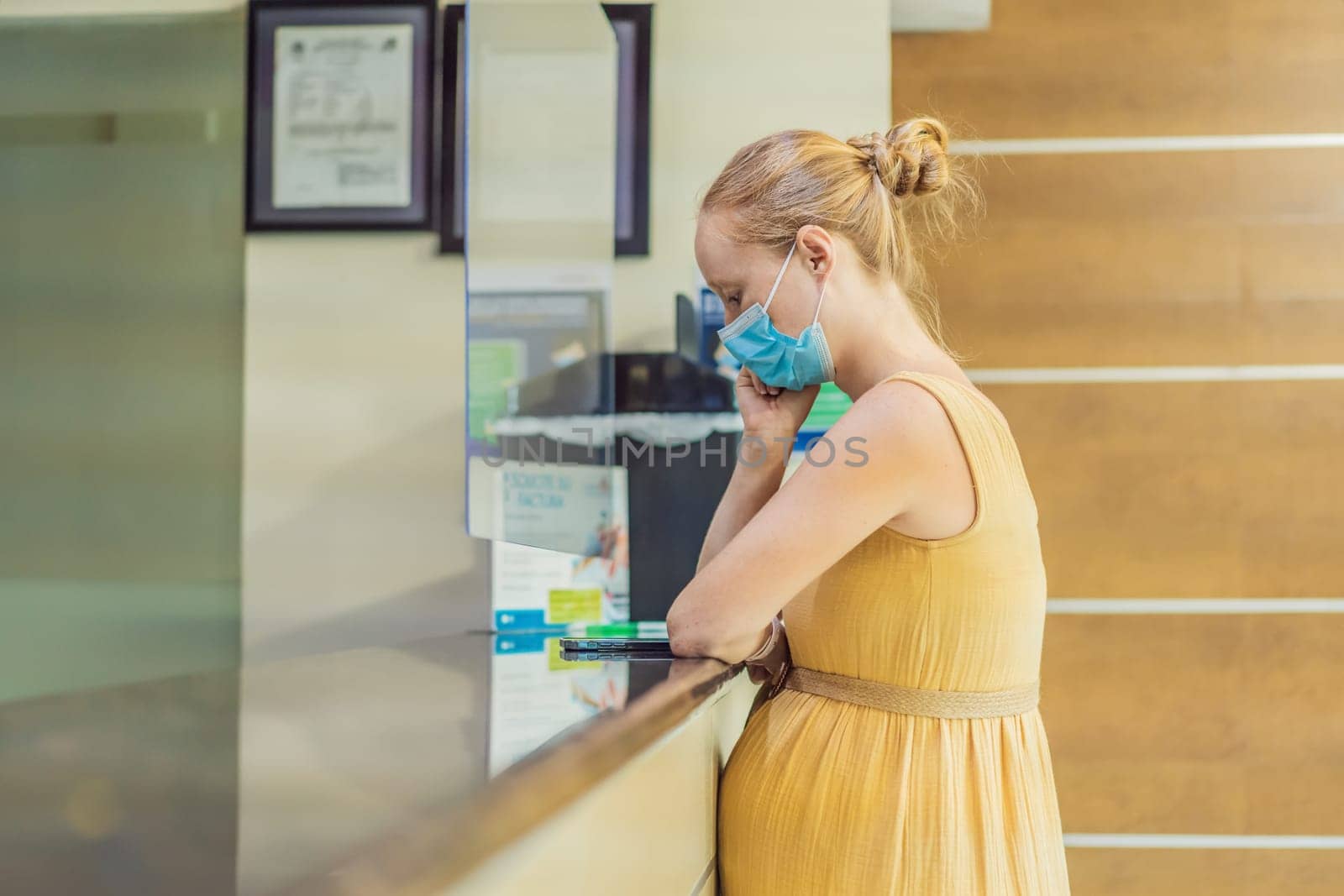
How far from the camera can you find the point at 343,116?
1.74 meters

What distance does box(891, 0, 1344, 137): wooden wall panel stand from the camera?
5.70ft

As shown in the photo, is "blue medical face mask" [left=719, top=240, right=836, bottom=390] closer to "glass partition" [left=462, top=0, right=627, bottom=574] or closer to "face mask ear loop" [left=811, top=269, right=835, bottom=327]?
"face mask ear loop" [left=811, top=269, right=835, bottom=327]

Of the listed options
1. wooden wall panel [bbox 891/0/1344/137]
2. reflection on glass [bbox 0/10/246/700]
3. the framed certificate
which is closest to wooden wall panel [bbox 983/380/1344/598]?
wooden wall panel [bbox 891/0/1344/137]

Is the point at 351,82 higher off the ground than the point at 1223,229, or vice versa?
the point at 351,82

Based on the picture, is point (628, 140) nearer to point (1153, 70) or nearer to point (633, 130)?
point (633, 130)

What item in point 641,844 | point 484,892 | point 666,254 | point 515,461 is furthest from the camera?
point 666,254

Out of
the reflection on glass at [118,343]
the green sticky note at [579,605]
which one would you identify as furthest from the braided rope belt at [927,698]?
the reflection on glass at [118,343]

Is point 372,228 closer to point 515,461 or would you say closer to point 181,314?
point 181,314

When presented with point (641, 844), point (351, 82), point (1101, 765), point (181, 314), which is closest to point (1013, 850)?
point (641, 844)

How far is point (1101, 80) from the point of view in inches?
69.1

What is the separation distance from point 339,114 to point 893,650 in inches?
54.7

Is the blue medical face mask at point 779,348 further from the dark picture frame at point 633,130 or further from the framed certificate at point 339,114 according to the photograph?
the framed certificate at point 339,114

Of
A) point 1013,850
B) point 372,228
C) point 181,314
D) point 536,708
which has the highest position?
point 372,228

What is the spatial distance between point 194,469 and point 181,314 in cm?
28
